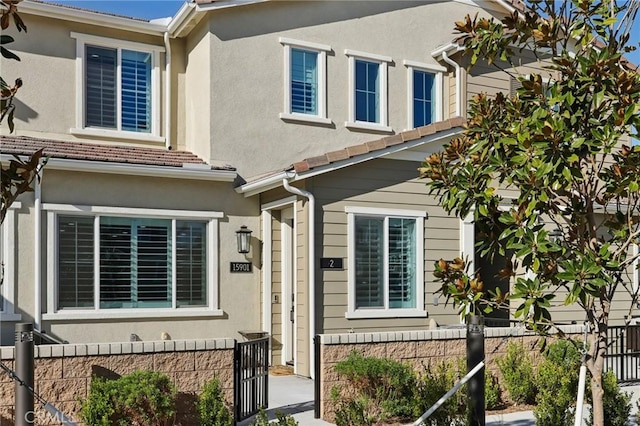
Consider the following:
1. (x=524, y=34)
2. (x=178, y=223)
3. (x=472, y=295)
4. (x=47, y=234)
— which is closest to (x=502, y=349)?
(x=472, y=295)

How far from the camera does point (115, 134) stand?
40.8ft

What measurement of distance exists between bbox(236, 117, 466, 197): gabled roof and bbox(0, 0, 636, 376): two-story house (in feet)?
0.12

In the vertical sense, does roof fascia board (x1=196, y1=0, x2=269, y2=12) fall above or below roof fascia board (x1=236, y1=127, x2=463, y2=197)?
above

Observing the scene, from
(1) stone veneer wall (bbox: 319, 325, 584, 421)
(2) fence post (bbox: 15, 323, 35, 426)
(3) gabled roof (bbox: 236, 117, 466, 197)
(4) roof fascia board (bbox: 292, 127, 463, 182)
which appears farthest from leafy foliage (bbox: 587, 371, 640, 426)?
(2) fence post (bbox: 15, 323, 35, 426)

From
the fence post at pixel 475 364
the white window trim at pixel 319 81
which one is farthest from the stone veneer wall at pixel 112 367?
the white window trim at pixel 319 81

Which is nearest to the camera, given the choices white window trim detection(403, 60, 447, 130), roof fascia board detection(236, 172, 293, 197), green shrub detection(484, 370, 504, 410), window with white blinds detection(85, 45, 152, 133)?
green shrub detection(484, 370, 504, 410)

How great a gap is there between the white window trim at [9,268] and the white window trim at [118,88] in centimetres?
237

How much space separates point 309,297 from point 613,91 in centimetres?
655

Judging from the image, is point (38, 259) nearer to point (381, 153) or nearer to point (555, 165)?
point (381, 153)

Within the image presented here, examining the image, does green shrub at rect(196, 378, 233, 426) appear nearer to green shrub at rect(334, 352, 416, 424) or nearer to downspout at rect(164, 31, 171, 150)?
green shrub at rect(334, 352, 416, 424)

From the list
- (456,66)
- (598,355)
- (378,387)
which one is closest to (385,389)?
(378,387)

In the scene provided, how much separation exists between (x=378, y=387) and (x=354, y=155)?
167 inches

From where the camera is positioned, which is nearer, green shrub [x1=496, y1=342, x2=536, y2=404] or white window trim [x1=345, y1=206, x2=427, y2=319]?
green shrub [x1=496, y1=342, x2=536, y2=404]

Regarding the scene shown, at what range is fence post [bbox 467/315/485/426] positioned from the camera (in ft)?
20.5
